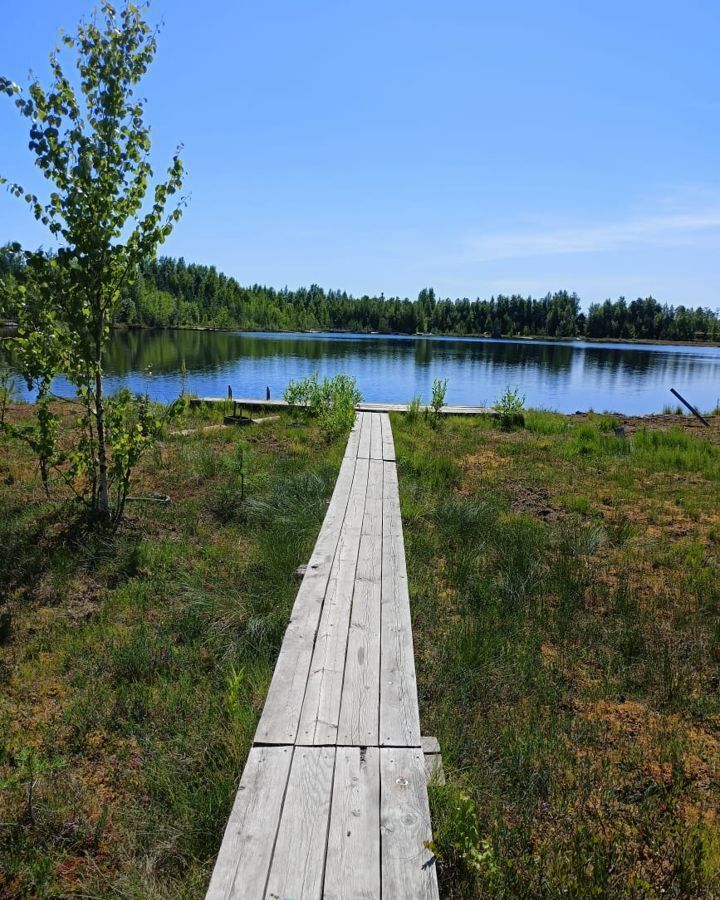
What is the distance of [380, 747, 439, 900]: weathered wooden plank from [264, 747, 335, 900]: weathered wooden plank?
0.24 metres

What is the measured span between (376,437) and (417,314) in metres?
155

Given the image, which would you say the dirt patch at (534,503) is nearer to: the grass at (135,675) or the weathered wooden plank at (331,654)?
the grass at (135,675)

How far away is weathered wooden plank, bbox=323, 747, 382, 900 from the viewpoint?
194 cm

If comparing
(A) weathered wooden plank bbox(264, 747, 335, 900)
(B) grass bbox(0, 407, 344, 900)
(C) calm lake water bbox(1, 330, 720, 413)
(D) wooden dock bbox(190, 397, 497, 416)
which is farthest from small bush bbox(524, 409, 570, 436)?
(C) calm lake water bbox(1, 330, 720, 413)

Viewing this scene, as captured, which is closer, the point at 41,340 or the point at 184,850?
the point at 184,850

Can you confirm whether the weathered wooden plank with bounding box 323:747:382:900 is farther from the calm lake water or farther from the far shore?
the far shore

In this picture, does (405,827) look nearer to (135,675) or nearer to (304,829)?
(304,829)

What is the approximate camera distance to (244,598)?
4469 mm

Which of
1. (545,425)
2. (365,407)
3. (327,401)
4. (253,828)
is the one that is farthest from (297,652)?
(365,407)

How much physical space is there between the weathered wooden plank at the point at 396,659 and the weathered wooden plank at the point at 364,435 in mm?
3798

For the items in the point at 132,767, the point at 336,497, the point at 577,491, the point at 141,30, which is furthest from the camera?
the point at 577,491

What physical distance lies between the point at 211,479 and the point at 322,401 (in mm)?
5752

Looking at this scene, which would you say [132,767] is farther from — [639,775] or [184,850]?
[639,775]

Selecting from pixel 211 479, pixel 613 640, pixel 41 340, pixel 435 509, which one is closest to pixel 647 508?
pixel 435 509
